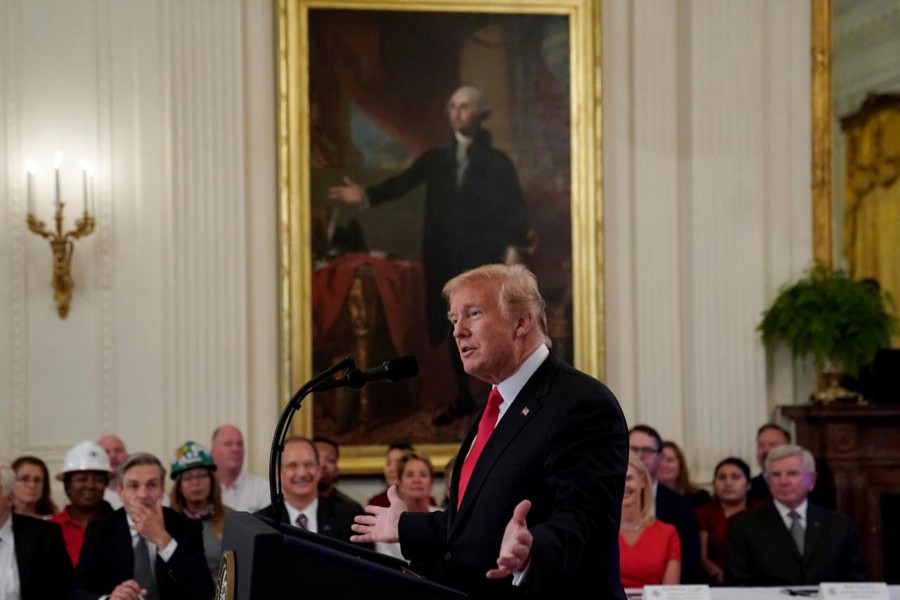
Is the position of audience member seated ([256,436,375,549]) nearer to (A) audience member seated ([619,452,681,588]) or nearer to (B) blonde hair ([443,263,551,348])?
(A) audience member seated ([619,452,681,588])

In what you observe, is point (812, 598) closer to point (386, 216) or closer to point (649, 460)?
point (649, 460)

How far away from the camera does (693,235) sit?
1106 centimetres

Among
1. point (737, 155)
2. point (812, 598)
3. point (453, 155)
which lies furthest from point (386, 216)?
point (812, 598)

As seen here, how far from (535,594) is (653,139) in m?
8.02

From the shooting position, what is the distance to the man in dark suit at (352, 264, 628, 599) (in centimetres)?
348

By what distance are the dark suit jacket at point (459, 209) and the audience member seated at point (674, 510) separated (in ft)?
6.79

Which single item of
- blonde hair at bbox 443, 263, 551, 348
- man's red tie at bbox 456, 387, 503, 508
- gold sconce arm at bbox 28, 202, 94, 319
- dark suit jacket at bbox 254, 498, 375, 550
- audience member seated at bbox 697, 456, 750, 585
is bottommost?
audience member seated at bbox 697, 456, 750, 585

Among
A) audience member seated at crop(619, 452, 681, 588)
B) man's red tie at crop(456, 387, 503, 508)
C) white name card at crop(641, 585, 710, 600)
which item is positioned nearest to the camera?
man's red tie at crop(456, 387, 503, 508)

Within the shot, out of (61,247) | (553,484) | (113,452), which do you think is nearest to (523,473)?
(553,484)

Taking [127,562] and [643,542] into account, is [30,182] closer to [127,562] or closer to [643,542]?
[127,562]

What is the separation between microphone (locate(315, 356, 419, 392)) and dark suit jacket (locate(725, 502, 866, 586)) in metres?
4.56

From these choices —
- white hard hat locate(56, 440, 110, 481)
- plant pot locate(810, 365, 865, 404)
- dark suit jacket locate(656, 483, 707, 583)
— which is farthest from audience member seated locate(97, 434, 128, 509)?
plant pot locate(810, 365, 865, 404)

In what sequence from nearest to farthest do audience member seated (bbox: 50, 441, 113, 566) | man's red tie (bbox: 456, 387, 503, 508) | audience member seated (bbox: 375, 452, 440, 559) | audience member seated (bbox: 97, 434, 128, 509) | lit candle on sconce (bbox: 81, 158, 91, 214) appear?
1. man's red tie (bbox: 456, 387, 503, 508)
2. audience member seated (bbox: 50, 441, 113, 566)
3. audience member seated (bbox: 375, 452, 440, 559)
4. audience member seated (bbox: 97, 434, 128, 509)
5. lit candle on sconce (bbox: 81, 158, 91, 214)

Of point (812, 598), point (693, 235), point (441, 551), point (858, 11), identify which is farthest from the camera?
point (858, 11)
